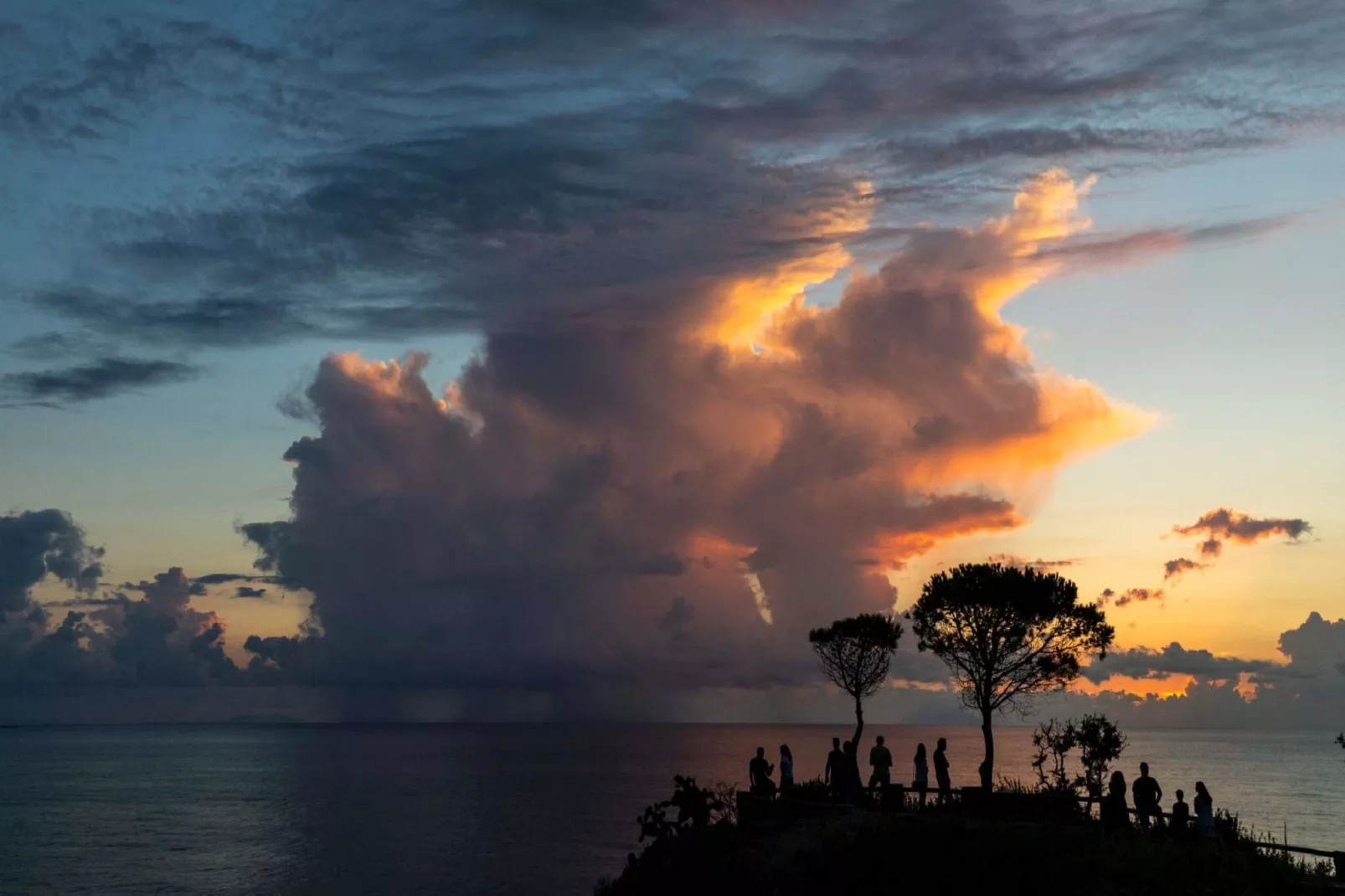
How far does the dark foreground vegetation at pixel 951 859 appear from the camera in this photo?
2411 centimetres

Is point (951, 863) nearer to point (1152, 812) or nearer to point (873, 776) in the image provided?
point (1152, 812)

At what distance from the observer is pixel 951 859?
1108 inches

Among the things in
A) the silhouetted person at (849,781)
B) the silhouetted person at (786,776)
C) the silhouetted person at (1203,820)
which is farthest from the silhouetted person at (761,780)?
the silhouetted person at (1203,820)

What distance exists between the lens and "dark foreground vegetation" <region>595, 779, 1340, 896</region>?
24109 mm

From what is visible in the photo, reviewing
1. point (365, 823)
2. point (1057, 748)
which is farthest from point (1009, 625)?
point (365, 823)

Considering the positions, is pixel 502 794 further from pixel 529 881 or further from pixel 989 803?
pixel 989 803

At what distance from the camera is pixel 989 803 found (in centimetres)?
3519

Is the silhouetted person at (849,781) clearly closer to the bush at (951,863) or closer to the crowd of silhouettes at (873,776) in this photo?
the crowd of silhouettes at (873,776)

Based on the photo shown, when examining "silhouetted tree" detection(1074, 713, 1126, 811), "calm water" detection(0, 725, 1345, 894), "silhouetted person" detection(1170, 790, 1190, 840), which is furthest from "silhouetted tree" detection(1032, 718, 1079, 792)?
"calm water" detection(0, 725, 1345, 894)

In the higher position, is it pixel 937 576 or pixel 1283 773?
pixel 937 576

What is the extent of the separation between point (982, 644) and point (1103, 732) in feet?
16.8

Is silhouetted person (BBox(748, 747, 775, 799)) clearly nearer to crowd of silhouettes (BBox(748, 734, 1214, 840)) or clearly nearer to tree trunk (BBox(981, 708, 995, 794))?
crowd of silhouettes (BBox(748, 734, 1214, 840))

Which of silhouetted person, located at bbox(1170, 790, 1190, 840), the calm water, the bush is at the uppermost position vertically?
silhouetted person, located at bbox(1170, 790, 1190, 840)

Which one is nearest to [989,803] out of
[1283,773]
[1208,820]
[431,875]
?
[1208,820]
